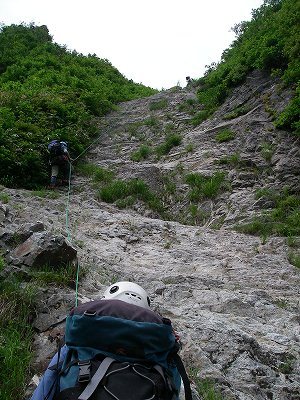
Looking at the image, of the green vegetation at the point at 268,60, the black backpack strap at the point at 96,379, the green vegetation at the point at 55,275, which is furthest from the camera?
the green vegetation at the point at 268,60

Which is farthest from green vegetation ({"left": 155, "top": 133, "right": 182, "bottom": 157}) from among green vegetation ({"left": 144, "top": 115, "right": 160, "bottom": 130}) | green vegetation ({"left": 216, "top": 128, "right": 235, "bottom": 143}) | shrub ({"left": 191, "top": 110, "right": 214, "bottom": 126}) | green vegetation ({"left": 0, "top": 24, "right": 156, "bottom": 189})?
green vegetation ({"left": 0, "top": 24, "right": 156, "bottom": 189})

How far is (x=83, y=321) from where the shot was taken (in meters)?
3.08

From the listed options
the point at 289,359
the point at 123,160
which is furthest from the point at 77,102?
the point at 289,359

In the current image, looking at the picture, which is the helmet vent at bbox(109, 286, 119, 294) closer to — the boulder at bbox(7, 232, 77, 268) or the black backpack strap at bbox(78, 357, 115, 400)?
the black backpack strap at bbox(78, 357, 115, 400)

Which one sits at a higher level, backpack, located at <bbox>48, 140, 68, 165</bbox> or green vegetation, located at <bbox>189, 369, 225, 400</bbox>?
backpack, located at <bbox>48, 140, 68, 165</bbox>

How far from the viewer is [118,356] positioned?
3004mm

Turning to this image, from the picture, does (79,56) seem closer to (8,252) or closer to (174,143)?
(174,143)

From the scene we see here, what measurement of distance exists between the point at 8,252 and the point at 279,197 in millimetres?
6935

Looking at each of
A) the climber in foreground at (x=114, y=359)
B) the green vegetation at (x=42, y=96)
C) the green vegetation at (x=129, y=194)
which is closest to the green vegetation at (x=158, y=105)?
the green vegetation at (x=42, y=96)

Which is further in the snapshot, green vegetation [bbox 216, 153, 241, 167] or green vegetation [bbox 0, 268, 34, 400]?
green vegetation [bbox 216, 153, 241, 167]

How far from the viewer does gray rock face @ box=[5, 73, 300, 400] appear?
4977 mm

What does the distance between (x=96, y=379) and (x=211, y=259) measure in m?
5.97

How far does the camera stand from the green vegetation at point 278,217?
9703 mm

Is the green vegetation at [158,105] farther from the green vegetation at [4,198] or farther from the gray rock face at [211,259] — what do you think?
the green vegetation at [4,198]
